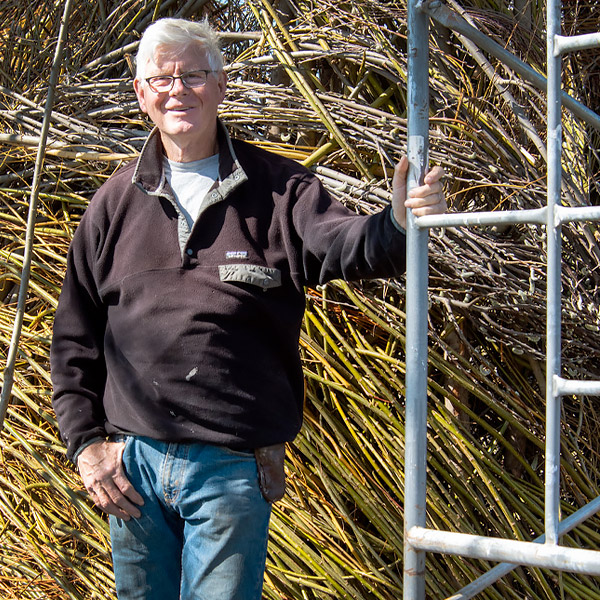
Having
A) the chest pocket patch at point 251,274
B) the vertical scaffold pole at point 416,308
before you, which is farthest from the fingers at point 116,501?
the vertical scaffold pole at point 416,308

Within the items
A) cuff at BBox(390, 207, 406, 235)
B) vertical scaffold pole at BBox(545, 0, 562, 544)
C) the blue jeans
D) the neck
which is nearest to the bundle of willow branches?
the blue jeans

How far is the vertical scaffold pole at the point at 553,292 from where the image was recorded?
3.86 ft

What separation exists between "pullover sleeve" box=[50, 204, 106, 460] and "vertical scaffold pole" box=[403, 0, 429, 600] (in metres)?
0.73

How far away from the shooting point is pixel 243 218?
5.20 ft

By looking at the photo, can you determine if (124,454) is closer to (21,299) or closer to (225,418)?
(225,418)

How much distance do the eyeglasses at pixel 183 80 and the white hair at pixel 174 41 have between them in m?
0.04

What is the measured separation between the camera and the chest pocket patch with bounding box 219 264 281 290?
1521mm

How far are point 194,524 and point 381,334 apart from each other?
1.11m

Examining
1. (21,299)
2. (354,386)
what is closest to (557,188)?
(354,386)

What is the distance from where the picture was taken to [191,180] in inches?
65.1

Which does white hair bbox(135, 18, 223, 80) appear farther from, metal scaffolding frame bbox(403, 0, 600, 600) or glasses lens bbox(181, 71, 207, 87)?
metal scaffolding frame bbox(403, 0, 600, 600)

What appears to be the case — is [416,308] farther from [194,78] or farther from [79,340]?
[79,340]

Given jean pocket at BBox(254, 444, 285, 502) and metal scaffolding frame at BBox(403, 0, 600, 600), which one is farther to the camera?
jean pocket at BBox(254, 444, 285, 502)

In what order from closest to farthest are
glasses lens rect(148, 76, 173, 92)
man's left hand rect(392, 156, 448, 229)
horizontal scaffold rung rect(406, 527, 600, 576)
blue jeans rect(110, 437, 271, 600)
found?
horizontal scaffold rung rect(406, 527, 600, 576)
man's left hand rect(392, 156, 448, 229)
blue jeans rect(110, 437, 271, 600)
glasses lens rect(148, 76, 173, 92)
